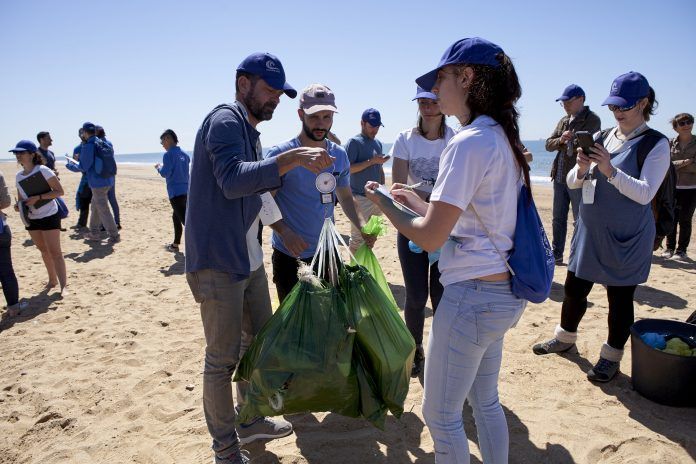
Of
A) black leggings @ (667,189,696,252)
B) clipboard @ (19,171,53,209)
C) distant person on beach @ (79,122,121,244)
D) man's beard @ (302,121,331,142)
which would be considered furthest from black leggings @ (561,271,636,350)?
distant person on beach @ (79,122,121,244)

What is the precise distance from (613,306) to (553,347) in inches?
24.6

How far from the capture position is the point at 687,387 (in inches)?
112

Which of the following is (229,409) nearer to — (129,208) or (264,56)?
(264,56)

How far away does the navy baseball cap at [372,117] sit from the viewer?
5.98 m

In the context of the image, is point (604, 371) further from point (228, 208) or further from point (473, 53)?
point (228, 208)

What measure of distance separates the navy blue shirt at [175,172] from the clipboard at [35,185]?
2.05 m

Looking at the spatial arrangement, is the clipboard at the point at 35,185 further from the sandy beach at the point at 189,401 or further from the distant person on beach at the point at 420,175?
the distant person on beach at the point at 420,175

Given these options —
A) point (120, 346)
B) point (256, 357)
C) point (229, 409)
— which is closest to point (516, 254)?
point (256, 357)

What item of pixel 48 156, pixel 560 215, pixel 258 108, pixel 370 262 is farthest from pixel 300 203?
pixel 48 156

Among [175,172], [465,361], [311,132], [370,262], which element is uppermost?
[311,132]

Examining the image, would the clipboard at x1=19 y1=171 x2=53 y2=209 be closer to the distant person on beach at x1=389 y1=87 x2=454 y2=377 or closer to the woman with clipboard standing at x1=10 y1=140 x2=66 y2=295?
the woman with clipboard standing at x1=10 y1=140 x2=66 y2=295

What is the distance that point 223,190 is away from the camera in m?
1.96

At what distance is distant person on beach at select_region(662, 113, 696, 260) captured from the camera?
6328 millimetres

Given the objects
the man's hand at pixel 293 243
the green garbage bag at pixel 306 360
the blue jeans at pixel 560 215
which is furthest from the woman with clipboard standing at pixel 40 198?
the blue jeans at pixel 560 215
